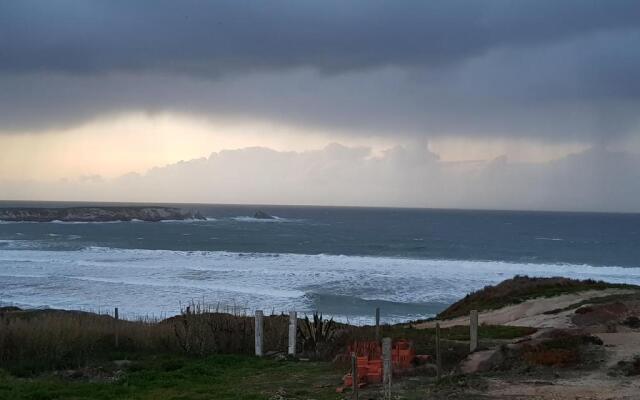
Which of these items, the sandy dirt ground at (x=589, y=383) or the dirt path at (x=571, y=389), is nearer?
the dirt path at (x=571, y=389)

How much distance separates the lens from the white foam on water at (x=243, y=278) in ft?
104

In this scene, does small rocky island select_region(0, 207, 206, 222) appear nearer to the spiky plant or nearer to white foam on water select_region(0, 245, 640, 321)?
white foam on water select_region(0, 245, 640, 321)

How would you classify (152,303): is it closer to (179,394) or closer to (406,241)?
(179,394)

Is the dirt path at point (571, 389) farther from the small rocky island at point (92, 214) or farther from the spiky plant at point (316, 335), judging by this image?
the small rocky island at point (92, 214)

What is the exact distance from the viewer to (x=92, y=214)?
465ft

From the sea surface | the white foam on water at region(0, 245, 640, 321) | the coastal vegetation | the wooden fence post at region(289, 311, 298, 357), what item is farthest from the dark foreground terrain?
the white foam on water at region(0, 245, 640, 321)

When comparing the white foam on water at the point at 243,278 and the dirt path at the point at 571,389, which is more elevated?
the dirt path at the point at 571,389

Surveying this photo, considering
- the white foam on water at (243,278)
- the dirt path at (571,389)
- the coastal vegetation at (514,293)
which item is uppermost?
the dirt path at (571,389)

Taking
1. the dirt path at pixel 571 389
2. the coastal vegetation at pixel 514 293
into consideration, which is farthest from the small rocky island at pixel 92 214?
the dirt path at pixel 571 389

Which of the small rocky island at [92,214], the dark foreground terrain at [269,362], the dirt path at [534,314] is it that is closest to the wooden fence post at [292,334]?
the dark foreground terrain at [269,362]

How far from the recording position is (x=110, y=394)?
975 centimetres

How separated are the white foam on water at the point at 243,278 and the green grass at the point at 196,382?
16.5 m

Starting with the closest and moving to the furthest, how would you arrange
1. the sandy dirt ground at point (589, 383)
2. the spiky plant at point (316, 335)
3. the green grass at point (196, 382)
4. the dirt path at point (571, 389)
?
the dirt path at point (571, 389)
the sandy dirt ground at point (589, 383)
the green grass at point (196, 382)
the spiky plant at point (316, 335)

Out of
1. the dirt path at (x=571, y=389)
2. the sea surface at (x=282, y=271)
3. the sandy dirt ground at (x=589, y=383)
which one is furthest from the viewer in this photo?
the sea surface at (x=282, y=271)
